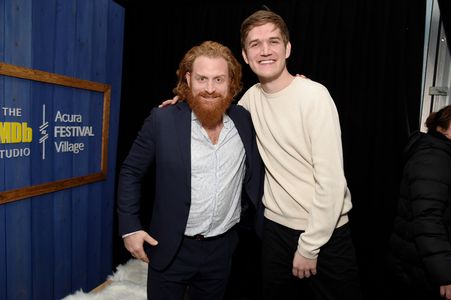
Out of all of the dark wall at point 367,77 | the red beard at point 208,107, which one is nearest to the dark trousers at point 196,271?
the red beard at point 208,107

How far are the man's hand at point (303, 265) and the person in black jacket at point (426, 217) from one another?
1.77ft

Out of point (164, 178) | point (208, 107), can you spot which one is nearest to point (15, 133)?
point (164, 178)

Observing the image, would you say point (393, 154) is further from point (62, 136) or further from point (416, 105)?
point (62, 136)

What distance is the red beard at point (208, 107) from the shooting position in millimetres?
1406

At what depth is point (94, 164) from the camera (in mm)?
2402

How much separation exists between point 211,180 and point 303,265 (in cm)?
49

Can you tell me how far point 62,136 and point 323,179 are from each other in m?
1.58

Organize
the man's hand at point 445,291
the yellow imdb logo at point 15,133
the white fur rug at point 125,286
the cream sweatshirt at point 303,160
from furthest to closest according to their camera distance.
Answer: the white fur rug at point 125,286
the yellow imdb logo at point 15,133
the man's hand at point 445,291
the cream sweatshirt at point 303,160

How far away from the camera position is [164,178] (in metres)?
1.40

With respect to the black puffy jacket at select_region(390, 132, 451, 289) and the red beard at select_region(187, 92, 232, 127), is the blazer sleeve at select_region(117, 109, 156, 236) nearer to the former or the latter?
the red beard at select_region(187, 92, 232, 127)

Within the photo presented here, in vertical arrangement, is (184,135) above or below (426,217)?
above

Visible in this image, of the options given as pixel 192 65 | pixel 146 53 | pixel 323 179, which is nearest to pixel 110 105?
pixel 146 53

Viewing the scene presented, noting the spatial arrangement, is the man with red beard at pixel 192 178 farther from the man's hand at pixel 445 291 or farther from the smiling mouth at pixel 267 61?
the man's hand at pixel 445 291

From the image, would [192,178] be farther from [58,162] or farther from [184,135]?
[58,162]
